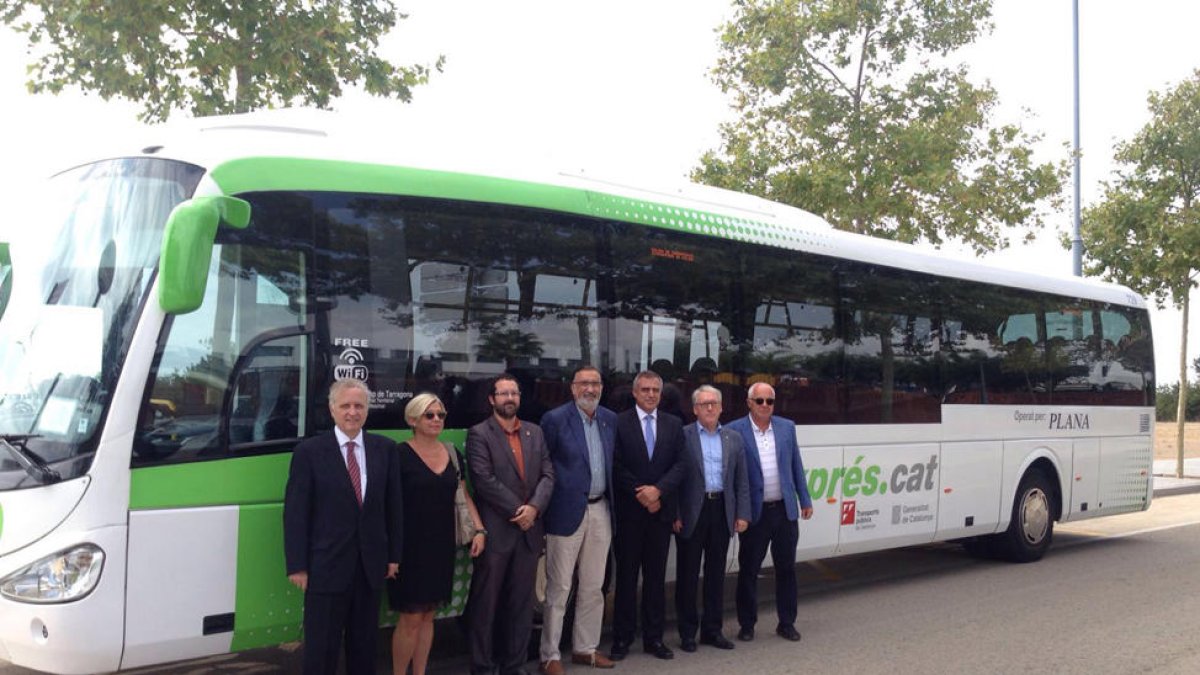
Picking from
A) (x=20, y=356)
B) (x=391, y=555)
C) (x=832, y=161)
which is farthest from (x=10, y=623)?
(x=832, y=161)

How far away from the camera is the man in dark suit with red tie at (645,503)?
757 centimetres

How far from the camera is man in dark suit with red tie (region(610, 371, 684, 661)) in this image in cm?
757

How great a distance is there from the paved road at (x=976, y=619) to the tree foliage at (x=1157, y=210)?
9.66 metres

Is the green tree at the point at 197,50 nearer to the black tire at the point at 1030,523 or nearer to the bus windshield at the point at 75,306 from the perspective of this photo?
the bus windshield at the point at 75,306

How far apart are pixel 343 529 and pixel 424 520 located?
603mm

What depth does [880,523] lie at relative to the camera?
33.9 ft

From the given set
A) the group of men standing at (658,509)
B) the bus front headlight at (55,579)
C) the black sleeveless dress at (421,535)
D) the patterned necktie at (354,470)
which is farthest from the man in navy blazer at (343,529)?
the group of men standing at (658,509)

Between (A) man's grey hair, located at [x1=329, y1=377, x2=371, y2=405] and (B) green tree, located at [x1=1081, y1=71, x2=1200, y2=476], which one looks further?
(B) green tree, located at [x1=1081, y1=71, x2=1200, y2=476]

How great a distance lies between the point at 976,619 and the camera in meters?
9.30

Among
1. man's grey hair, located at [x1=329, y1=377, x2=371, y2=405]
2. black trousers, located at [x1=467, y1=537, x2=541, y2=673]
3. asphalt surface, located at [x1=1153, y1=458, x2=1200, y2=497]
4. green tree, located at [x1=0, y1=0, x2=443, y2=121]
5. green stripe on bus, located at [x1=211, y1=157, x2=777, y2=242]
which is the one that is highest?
green tree, located at [x1=0, y1=0, x2=443, y2=121]

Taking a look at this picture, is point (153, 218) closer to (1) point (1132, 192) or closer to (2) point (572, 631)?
(2) point (572, 631)

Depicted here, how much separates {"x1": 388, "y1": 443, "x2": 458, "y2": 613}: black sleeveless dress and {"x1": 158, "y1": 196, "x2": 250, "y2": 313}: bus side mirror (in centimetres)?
158

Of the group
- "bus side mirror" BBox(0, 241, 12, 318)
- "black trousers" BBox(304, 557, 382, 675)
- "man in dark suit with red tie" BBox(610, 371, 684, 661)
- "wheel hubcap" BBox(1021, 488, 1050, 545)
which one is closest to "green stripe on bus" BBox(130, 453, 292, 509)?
"black trousers" BBox(304, 557, 382, 675)

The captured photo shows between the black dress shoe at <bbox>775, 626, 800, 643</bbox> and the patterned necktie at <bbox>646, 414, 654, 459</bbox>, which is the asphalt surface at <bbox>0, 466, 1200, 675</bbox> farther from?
the patterned necktie at <bbox>646, 414, 654, 459</bbox>
